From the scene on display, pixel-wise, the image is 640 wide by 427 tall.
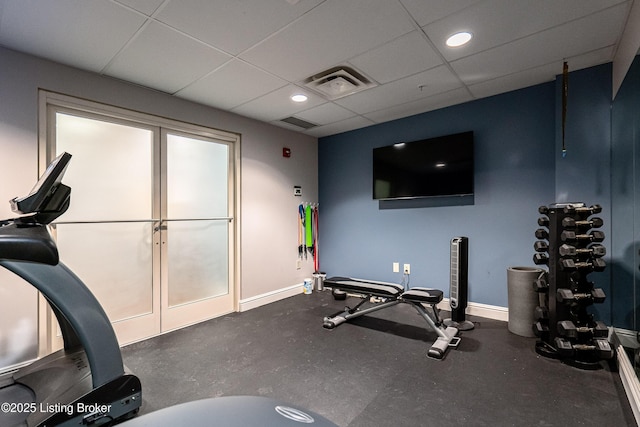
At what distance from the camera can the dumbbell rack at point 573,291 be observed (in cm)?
214

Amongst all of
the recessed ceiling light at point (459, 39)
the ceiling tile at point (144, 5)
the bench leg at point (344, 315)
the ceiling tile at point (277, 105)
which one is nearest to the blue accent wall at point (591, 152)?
the recessed ceiling light at point (459, 39)

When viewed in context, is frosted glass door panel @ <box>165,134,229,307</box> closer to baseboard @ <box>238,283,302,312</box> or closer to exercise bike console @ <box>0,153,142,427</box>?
baseboard @ <box>238,283,302,312</box>

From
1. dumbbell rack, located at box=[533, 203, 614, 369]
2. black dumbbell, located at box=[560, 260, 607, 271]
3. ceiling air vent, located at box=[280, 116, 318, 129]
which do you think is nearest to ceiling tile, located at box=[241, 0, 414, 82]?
ceiling air vent, located at box=[280, 116, 318, 129]

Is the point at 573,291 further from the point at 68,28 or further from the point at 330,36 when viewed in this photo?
the point at 68,28

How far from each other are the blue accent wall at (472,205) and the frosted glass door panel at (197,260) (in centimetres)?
184

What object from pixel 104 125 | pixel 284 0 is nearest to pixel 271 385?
pixel 284 0

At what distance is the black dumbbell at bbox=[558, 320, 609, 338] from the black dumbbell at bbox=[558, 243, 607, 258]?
0.52 metres

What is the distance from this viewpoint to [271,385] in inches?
78.2

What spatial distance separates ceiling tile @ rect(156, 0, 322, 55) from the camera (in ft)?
5.72

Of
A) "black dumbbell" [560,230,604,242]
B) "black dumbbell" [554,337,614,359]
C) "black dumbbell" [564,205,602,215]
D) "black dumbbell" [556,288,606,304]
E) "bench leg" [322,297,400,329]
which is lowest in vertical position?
"bench leg" [322,297,400,329]

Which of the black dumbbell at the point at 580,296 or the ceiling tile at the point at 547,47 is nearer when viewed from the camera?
the ceiling tile at the point at 547,47

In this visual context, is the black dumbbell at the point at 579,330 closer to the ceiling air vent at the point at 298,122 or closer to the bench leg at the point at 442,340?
the bench leg at the point at 442,340

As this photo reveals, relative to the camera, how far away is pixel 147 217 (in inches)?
114

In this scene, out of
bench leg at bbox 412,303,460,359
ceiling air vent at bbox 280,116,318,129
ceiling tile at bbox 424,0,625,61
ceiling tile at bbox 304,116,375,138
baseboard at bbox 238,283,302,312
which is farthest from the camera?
ceiling tile at bbox 304,116,375,138
